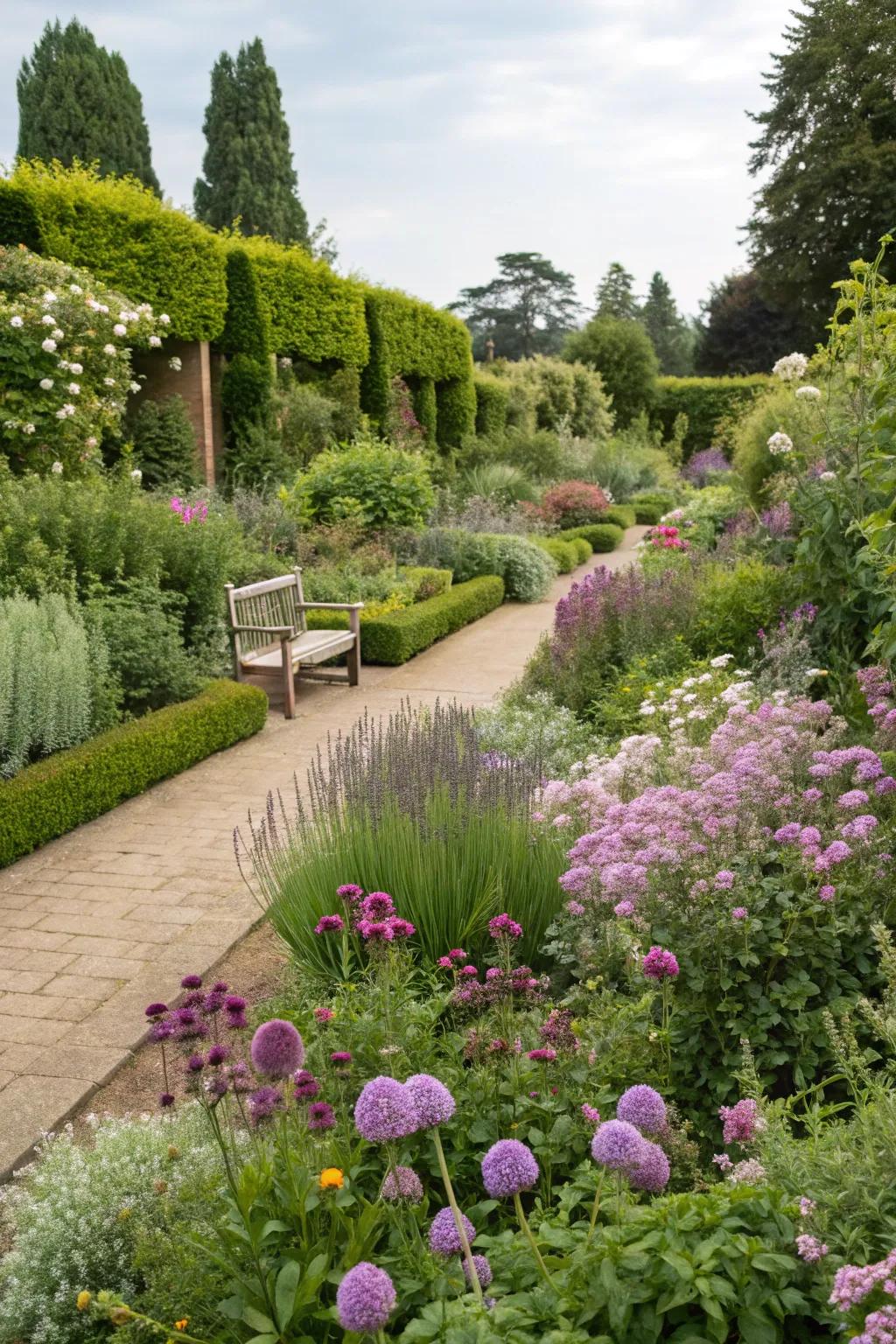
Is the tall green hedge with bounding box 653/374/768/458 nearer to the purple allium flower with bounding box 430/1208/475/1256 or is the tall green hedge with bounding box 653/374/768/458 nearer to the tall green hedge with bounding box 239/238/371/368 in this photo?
the tall green hedge with bounding box 239/238/371/368

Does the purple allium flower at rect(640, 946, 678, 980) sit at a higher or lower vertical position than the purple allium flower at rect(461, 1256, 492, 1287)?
higher

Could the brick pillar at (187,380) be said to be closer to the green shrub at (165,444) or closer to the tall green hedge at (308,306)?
the green shrub at (165,444)

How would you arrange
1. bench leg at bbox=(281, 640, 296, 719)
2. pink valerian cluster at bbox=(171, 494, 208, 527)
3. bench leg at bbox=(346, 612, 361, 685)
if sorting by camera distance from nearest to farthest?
bench leg at bbox=(281, 640, 296, 719) < bench leg at bbox=(346, 612, 361, 685) < pink valerian cluster at bbox=(171, 494, 208, 527)

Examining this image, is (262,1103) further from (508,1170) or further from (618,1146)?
(618,1146)

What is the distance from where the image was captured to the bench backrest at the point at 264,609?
862 centimetres

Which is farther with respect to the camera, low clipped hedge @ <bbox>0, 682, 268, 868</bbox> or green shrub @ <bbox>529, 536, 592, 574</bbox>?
green shrub @ <bbox>529, 536, 592, 574</bbox>

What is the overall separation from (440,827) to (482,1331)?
7.64ft

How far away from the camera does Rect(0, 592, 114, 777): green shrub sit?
5965 millimetres

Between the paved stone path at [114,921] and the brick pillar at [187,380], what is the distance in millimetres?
7030

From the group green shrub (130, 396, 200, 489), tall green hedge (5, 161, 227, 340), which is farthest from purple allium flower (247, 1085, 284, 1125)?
green shrub (130, 396, 200, 489)

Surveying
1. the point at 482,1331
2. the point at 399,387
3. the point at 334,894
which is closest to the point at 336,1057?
the point at 482,1331

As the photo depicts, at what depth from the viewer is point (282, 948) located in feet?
13.6

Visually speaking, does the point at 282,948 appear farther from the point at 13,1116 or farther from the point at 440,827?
the point at 13,1116

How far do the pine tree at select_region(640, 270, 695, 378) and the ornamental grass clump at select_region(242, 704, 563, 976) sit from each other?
58476mm
